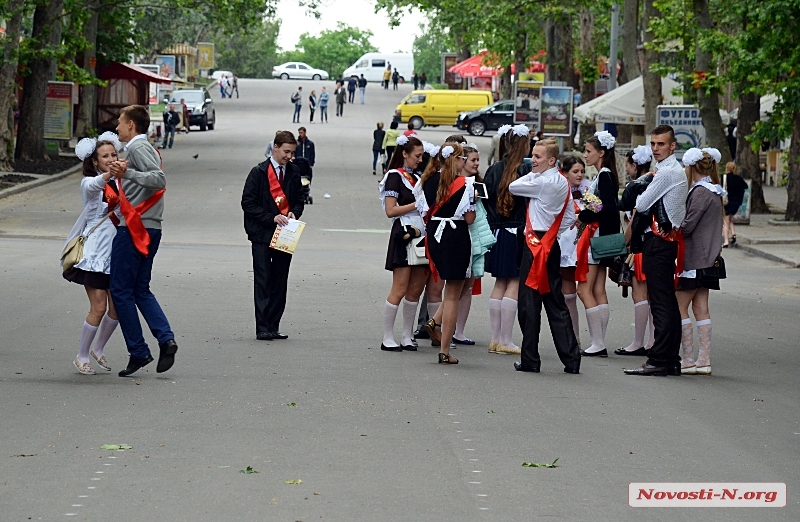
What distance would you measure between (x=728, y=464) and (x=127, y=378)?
4.28 meters

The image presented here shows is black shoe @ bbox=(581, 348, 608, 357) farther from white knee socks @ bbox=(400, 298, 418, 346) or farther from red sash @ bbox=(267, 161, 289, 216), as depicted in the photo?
red sash @ bbox=(267, 161, 289, 216)

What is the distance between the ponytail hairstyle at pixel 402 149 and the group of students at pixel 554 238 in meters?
0.01

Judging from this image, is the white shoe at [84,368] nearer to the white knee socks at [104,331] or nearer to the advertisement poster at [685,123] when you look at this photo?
the white knee socks at [104,331]

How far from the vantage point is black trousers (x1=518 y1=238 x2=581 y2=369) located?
31.9ft

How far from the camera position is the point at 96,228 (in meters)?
8.91

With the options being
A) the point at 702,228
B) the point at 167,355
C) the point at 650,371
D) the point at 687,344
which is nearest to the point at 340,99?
the point at 687,344

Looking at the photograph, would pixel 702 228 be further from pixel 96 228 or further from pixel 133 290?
pixel 96 228

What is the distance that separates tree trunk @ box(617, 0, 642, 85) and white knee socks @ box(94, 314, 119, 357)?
90.7 ft


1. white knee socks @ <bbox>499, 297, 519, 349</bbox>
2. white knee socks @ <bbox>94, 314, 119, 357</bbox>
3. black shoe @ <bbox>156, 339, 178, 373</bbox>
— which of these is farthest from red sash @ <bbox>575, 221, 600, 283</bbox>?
white knee socks @ <bbox>94, 314, 119, 357</bbox>

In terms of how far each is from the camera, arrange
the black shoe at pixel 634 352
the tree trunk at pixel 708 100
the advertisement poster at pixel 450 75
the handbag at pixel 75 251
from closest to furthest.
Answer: the handbag at pixel 75 251 → the black shoe at pixel 634 352 → the tree trunk at pixel 708 100 → the advertisement poster at pixel 450 75

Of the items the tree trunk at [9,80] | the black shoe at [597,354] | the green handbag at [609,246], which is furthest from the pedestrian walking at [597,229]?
the tree trunk at [9,80]

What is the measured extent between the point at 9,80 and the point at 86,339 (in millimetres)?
24294

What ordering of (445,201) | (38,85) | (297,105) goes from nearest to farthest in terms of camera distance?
(445,201)
(38,85)
(297,105)

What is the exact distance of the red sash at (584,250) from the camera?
10.6m
